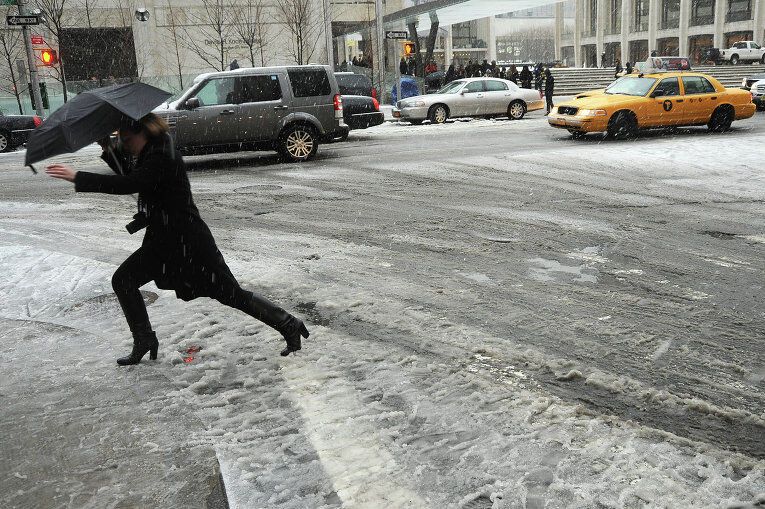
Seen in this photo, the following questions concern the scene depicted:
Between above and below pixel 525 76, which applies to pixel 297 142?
below

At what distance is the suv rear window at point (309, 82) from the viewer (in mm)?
14203

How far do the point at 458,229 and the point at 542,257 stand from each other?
1459 mm

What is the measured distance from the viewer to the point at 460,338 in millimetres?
4770

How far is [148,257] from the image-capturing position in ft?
13.5

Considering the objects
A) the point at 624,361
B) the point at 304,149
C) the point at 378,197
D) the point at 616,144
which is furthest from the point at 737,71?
the point at 624,361

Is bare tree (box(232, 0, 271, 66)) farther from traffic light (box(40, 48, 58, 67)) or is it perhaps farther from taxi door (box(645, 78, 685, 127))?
taxi door (box(645, 78, 685, 127))

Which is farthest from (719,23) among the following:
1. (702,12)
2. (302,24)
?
(302,24)

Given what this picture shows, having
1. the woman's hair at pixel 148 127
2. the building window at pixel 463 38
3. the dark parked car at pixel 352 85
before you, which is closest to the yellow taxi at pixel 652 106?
the dark parked car at pixel 352 85

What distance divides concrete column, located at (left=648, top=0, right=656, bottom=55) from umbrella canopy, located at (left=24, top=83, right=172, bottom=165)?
280 ft

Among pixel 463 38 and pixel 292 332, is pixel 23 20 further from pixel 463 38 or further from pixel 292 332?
pixel 463 38

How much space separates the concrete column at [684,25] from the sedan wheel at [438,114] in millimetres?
63263

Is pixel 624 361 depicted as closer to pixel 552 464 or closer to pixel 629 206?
pixel 552 464

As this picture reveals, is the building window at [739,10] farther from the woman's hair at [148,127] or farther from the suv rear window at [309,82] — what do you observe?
the woman's hair at [148,127]

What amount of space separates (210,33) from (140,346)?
111 feet
